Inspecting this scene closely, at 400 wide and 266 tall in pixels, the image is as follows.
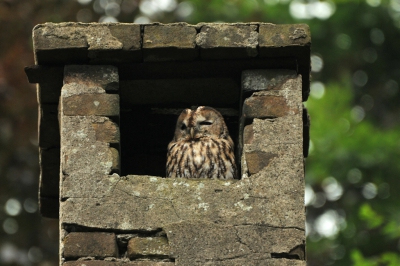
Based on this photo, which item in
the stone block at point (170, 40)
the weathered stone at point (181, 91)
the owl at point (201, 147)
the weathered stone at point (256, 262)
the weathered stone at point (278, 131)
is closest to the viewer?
the weathered stone at point (256, 262)

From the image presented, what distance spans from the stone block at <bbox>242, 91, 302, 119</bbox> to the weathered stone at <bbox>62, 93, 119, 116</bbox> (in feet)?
2.33

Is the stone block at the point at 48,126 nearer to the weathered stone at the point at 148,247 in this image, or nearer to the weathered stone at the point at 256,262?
the weathered stone at the point at 148,247

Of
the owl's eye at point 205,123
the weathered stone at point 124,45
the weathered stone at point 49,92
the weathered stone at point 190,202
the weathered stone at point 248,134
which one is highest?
the weathered stone at point 124,45

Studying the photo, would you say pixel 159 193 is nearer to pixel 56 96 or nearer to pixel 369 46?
pixel 56 96

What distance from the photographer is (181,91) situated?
19.9ft

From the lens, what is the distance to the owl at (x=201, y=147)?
6031 millimetres

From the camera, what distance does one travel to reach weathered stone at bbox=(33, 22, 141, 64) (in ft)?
17.9

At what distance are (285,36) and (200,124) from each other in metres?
1.11

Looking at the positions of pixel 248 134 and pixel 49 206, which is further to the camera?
pixel 49 206

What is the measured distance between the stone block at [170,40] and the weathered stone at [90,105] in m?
0.34

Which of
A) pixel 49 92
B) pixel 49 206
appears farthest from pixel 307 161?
pixel 49 92

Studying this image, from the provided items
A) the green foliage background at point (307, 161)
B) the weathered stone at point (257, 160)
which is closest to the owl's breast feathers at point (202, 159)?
the weathered stone at point (257, 160)

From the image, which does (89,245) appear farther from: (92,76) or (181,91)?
(181,91)

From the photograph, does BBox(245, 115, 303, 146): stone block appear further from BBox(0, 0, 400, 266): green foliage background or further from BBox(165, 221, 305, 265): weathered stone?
BBox(0, 0, 400, 266): green foliage background
